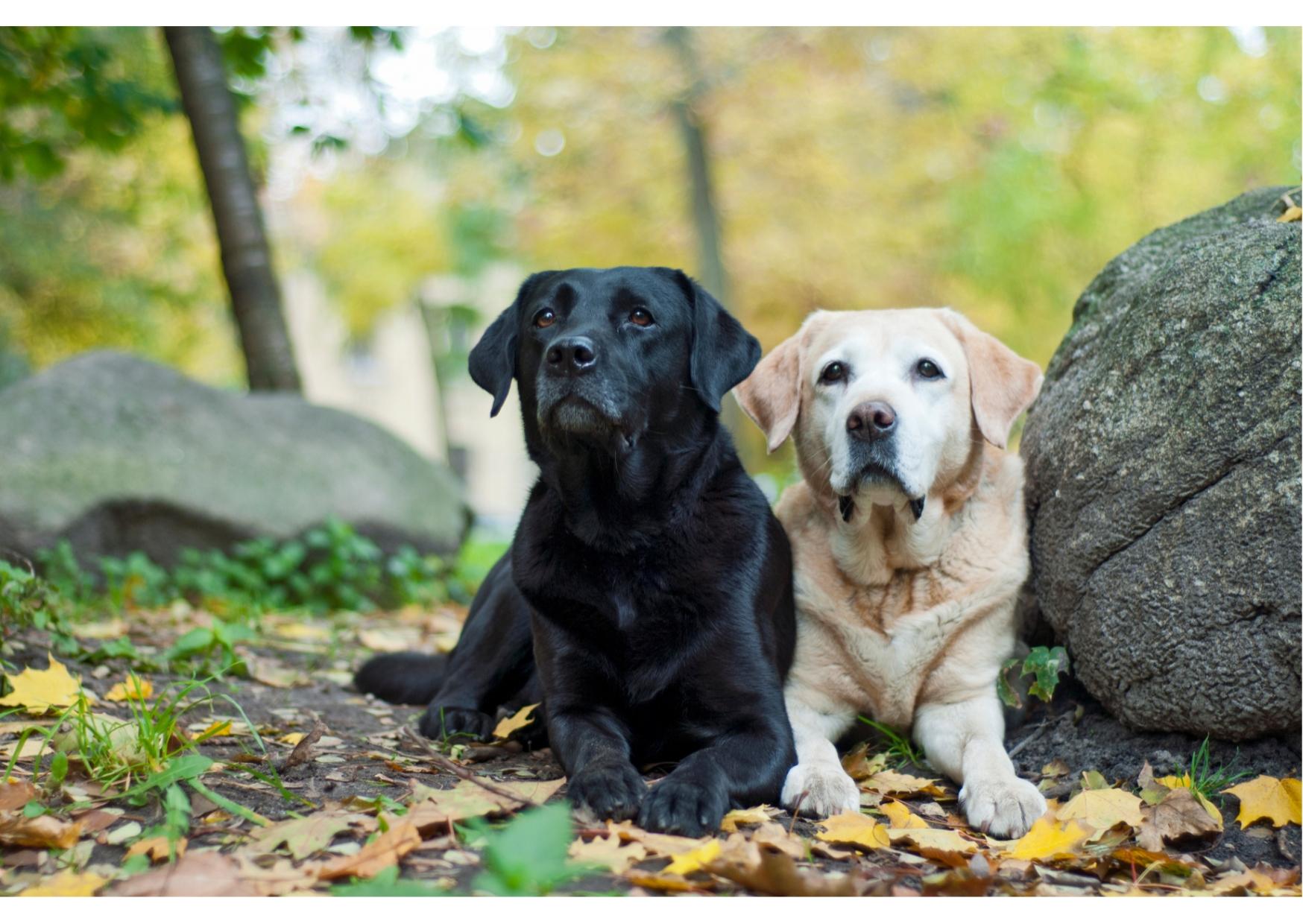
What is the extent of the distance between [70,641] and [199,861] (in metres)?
2.05

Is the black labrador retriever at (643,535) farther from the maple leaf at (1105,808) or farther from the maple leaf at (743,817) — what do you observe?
the maple leaf at (1105,808)

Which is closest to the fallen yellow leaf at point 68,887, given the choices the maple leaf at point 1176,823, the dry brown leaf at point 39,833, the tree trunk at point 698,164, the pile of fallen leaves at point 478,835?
the pile of fallen leaves at point 478,835

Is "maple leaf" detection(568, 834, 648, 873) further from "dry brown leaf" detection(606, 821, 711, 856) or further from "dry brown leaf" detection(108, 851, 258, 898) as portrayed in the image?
"dry brown leaf" detection(108, 851, 258, 898)

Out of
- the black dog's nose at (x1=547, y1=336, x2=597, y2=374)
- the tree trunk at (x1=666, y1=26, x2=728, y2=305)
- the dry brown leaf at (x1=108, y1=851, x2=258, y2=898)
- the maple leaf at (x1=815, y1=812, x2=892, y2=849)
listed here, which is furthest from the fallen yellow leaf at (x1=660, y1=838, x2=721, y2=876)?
the tree trunk at (x1=666, y1=26, x2=728, y2=305)

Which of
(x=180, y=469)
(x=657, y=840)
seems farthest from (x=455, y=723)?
(x=180, y=469)

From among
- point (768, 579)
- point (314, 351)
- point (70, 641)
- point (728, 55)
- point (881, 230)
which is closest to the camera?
point (768, 579)

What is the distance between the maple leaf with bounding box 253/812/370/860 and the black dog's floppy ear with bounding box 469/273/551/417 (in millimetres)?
1426

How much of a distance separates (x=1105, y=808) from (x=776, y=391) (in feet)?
5.15

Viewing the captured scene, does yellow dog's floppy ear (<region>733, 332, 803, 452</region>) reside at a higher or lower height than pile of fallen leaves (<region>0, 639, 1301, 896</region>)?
higher

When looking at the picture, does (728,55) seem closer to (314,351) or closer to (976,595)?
(976,595)

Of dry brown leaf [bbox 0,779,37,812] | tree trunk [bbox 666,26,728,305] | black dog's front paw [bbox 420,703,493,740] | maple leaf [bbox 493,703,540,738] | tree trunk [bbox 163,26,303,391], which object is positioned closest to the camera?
dry brown leaf [bbox 0,779,37,812]

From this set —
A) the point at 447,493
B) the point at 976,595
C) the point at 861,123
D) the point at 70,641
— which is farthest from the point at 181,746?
the point at 861,123

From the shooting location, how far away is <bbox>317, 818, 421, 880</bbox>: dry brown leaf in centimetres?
218

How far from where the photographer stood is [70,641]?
12.8 ft
